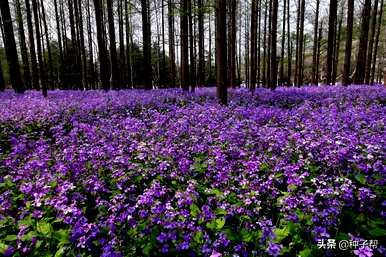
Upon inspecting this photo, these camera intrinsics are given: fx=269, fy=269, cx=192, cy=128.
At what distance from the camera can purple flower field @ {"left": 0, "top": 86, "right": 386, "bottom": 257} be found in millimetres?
2648

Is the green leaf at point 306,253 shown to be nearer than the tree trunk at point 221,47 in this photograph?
Yes

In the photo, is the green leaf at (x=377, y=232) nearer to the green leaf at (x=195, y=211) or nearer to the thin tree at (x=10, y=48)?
the green leaf at (x=195, y=211)

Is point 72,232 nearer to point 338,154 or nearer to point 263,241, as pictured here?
point 263,241

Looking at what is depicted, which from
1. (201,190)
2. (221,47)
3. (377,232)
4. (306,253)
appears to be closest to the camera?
(306,253)

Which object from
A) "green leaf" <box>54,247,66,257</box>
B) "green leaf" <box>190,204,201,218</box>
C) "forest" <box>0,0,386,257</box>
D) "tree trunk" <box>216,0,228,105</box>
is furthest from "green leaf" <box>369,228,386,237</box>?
"tree trunk" <box>216,0,228,105</box>

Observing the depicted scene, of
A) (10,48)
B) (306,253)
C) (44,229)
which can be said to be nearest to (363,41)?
(306,253)

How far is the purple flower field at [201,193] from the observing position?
265 centimetres

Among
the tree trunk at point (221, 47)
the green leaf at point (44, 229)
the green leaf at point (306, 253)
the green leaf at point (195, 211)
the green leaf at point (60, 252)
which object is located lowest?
the green leaf at point (306, 253)

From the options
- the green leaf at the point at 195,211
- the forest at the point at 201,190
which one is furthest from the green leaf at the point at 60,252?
the green leaf at the point at 195,211

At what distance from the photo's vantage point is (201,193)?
12.1ft

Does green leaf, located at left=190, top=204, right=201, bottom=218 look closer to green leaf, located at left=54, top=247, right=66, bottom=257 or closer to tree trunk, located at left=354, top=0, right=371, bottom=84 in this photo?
green leaf, located at left=54, top=247, right=66, bottom=257

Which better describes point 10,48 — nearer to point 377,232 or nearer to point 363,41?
point 377,232

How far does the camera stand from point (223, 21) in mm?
8930

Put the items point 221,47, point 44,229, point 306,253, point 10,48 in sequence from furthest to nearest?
point 10,48, point 221,47, point 44,229, point 306,253
